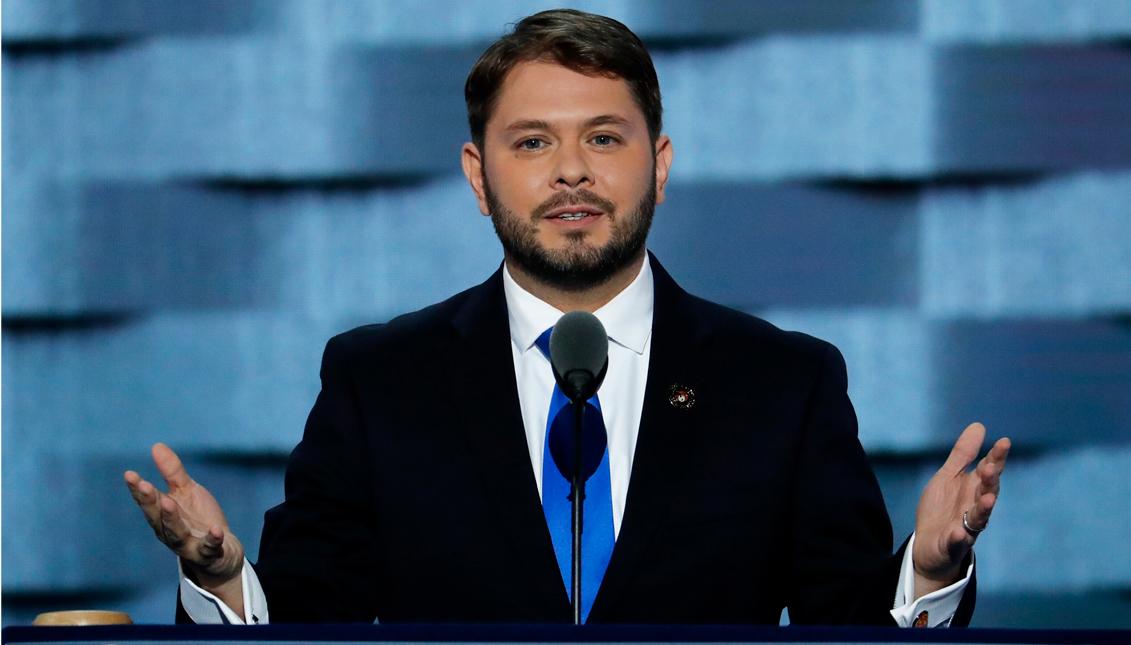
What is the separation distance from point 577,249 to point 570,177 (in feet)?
0.36

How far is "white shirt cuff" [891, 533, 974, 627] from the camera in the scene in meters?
1.90

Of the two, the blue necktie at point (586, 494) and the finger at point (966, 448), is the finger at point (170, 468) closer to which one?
the blue necktie at point (586, 494)

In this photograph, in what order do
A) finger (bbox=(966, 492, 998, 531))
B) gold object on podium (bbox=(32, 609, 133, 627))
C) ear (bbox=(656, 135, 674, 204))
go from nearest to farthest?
gold object on podium (bbox=(32, 609, 133, 627)) → finger (bbox=(966, 492, 998, 531)) → ear (bbox=(656, 135, 674, 204))

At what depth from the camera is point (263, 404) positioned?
3.20 metres

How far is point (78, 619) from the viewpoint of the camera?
5.56ft

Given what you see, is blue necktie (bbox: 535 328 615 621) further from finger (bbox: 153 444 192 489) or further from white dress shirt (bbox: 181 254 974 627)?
finger (bbox: 153 444 192 489)

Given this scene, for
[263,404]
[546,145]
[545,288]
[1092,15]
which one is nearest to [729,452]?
[545,288]

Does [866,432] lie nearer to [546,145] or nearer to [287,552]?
[546,145]

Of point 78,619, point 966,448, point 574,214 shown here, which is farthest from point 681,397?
point 78,619

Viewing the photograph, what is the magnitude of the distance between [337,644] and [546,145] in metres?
1.05

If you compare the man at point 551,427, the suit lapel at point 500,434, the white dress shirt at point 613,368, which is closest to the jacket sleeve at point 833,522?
the man at point 551,427

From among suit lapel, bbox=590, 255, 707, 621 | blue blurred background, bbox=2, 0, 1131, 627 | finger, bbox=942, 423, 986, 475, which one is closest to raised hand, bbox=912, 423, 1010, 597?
finger, bbox=942, 423, 986, 475

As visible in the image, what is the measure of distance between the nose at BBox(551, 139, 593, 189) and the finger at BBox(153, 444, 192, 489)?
75 cm

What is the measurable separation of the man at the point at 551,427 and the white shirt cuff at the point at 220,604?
0.01m
